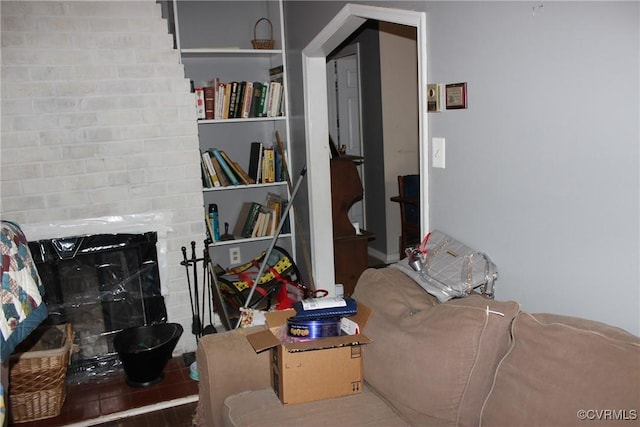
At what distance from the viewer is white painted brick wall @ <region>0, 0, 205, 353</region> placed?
3107 millimetres

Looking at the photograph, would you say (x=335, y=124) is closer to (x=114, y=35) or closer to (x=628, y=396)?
(x=114, y=35)

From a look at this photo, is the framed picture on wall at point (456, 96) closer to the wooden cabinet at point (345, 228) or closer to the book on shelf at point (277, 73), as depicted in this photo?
the wooden cabinet at point (345, 228)

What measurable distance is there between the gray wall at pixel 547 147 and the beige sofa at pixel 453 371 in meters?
0.24

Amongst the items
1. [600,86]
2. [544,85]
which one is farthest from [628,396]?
[544,85]

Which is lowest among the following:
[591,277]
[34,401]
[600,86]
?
[34,401]

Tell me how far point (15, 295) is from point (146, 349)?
1239 millimetres

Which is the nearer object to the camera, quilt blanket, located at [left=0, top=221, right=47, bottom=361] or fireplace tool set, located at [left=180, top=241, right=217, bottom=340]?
quilt blanket, located at [left=0, top=221, right=47, bottom=361]

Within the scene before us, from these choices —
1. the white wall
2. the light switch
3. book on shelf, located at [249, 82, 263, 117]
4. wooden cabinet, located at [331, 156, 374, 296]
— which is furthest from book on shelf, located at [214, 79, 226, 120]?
the light switch

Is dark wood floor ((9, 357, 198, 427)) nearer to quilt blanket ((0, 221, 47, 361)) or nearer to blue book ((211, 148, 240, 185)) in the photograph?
quilt blanket ((0, 221, 47, 361))

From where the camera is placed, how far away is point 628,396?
4.43 feet

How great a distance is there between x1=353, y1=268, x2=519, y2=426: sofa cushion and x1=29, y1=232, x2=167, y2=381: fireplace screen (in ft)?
6.18

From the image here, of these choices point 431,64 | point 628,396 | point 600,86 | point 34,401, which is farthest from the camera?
point 34,401

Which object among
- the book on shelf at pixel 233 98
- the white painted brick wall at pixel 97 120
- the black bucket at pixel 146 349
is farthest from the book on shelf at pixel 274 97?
the black bucket at pixel 146 349

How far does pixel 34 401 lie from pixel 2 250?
4.23 ft
